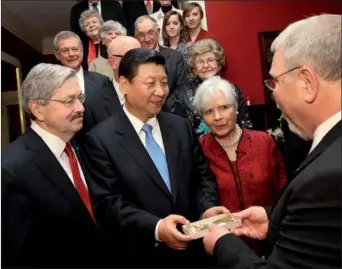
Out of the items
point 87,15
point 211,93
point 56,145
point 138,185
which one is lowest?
point 138,185

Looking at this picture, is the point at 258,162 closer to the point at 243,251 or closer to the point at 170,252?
the point at 170,252

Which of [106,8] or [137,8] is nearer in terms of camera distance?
[106,8]

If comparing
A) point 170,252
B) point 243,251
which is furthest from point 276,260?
point 170,252

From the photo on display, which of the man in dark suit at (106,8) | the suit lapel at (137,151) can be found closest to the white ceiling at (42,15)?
the man in dark suit at (106,8)

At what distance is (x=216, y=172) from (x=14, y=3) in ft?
4.19

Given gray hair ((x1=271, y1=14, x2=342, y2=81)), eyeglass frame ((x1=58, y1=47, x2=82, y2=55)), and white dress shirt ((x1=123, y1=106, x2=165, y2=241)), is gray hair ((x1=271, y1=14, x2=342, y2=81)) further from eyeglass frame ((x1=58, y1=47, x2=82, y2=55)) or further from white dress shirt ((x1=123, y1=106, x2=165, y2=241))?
eyeglass frame ((x1=58, y1=47, x2=82, y2=55))

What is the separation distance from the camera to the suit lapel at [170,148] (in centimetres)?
135

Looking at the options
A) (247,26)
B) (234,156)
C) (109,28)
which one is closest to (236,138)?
(234,156)

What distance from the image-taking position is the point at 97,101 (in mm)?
1660

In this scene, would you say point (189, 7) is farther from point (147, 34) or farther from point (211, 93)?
point (211, 93)

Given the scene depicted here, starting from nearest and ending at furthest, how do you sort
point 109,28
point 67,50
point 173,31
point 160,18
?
point 67,50 < point 109,28 < point 173,31 < point 160,18

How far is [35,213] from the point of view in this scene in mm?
1208

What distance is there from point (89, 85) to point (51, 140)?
0.44 meters

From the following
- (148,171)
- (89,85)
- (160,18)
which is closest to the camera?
(148,171)
